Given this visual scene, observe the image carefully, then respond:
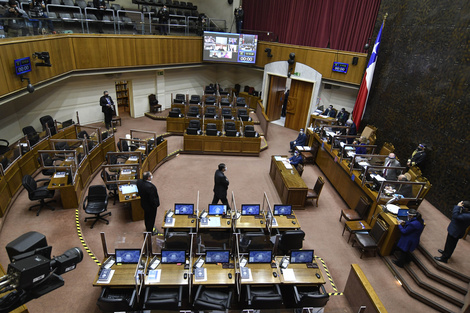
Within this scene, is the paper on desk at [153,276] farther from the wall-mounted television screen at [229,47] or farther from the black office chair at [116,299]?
the wall-mounted television screen at [229,47]

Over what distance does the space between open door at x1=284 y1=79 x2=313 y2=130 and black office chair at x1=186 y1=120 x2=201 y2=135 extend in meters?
6.00

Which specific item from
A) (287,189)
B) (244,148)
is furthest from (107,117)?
(287,189)

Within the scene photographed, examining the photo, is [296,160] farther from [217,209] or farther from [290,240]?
[290,240]

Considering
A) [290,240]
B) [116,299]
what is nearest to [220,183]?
[290,240]

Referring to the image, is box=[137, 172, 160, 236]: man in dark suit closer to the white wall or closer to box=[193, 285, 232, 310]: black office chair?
box=[193, 285, 232, 310]: black office chair

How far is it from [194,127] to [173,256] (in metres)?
7.91

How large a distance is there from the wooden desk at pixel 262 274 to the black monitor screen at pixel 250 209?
1.71 metres

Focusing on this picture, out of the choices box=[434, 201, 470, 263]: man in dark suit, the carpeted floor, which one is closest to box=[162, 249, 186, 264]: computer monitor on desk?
the carpeted floor

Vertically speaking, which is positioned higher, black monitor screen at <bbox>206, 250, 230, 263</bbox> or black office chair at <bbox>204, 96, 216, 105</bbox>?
black office chair at <bbox>204, 96, 216, 105</bbox>

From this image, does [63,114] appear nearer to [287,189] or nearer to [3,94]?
[3,94]

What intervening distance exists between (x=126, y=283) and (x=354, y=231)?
5635 mm

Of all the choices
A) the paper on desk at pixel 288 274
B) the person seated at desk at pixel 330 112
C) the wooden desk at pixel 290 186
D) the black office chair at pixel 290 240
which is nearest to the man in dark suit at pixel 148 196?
the black office chair at pixel 290 240

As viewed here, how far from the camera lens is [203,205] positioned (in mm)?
8688

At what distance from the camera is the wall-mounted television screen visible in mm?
16203
